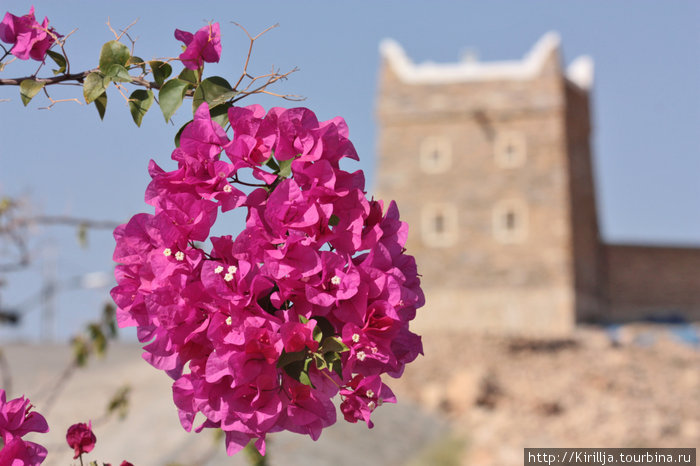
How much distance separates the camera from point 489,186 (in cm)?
1766

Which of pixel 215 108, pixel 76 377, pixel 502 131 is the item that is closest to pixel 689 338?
pixel 502 131

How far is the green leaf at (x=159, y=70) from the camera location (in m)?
1.20

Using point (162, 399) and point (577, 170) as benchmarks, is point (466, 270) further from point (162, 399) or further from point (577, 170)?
point (162, 399)

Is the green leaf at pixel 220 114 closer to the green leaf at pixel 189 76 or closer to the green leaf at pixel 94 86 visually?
the green leaf at pixel 189 76

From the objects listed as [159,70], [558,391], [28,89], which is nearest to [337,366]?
[159,70]

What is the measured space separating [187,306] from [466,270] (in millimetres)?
16677

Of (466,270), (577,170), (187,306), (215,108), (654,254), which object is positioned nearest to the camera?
(187,306)

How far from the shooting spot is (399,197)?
18.1m

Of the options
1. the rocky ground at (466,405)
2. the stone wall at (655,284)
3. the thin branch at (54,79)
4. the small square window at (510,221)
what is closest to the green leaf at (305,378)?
the thin branch at (54,79)

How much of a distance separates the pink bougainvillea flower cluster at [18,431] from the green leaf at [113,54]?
19.3 inches

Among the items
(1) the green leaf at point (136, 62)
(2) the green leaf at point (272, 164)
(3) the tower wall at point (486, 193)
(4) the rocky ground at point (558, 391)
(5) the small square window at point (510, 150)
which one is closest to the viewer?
(2) the green leaf at point (272, 164)

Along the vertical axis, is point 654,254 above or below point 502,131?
below

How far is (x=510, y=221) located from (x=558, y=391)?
6.51 meters

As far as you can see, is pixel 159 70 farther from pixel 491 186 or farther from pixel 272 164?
pixel 491 186
